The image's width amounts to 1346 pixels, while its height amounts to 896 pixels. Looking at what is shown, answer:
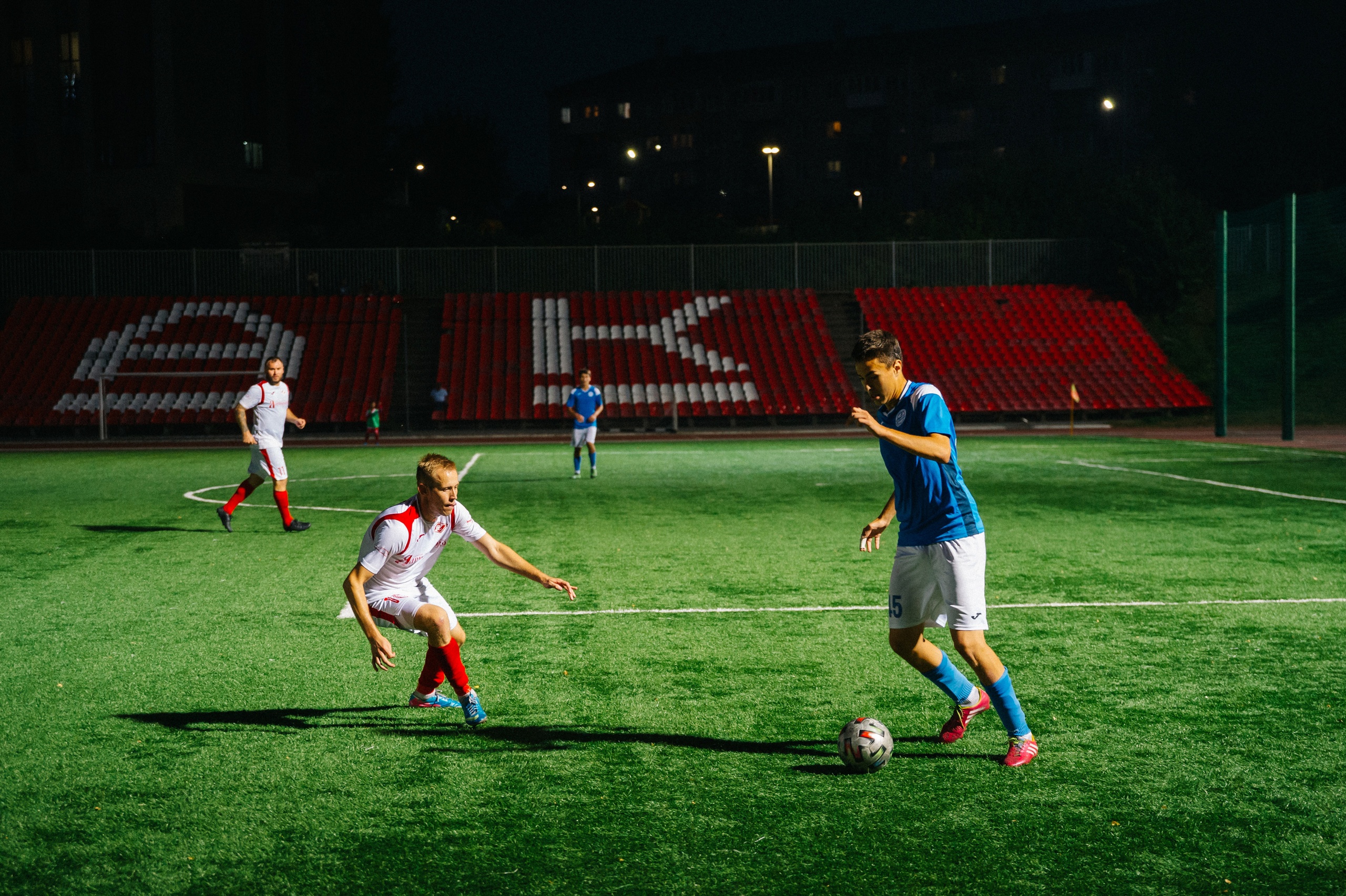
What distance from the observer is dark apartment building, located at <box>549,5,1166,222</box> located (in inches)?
2936

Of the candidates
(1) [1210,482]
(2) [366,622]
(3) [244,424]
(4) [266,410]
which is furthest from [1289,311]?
(2) [366,622]

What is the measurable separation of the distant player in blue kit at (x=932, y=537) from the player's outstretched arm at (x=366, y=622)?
8.01 ft

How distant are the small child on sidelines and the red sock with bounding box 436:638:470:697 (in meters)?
24.6

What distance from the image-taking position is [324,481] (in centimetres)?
2036

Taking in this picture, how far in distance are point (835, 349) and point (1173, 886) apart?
32737 millimetres

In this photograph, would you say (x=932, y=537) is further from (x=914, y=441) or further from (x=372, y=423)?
(x=372, y=423)

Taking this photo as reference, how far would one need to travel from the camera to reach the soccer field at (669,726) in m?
4.44

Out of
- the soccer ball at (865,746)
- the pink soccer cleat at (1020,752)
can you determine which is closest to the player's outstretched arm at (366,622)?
the soccer ball at (865,746)

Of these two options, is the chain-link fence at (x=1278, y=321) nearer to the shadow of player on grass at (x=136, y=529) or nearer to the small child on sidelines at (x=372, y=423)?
the small child on sidelines at (x=372, y=423)

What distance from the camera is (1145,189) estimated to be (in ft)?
129

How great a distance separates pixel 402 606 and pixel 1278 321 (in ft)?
110

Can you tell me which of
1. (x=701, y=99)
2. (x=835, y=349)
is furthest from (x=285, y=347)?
(x=701, y=99)

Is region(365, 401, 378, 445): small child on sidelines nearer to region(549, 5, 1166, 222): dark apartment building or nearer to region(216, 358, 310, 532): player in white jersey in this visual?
region(216, 358, 310, 532): player in white jersey

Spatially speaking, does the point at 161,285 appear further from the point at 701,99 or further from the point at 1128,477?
the point at 701,99
